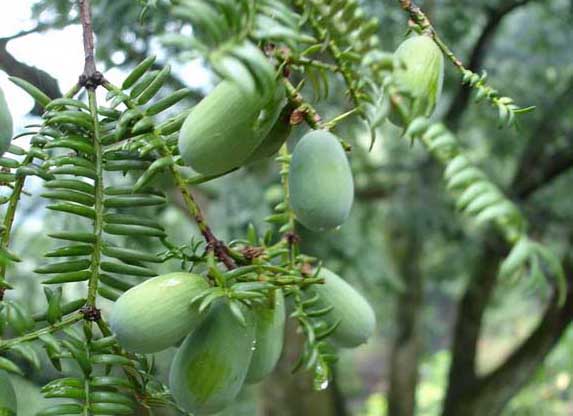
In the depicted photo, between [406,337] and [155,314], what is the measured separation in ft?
9.60

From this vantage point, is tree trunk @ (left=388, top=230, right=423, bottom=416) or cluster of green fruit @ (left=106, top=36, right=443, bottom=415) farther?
tree trunk @ (left=388, top=230, right=423, bottom=416)

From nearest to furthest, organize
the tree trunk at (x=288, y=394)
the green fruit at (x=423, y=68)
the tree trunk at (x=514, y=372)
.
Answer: the green fruit at (x=423, y=68)
the tree trunk at (x=288, y=394)
the tree trunk at (x=514, y=372)

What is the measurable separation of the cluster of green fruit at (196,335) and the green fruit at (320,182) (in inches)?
2.6

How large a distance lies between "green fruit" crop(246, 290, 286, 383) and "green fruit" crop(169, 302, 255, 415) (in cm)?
3

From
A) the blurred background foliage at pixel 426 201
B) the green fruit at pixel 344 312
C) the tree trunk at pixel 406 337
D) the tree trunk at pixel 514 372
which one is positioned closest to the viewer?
the green fruit at pixel 344 312

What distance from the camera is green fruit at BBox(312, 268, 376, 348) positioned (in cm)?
56

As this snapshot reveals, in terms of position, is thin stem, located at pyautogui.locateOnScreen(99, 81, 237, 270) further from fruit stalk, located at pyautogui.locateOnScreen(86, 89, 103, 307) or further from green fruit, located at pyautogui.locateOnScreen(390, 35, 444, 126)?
green fruit, located at pyautogui.locateOnScreen(390, 35, 444, 126)

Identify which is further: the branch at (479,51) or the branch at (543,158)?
the branch at (543,158)

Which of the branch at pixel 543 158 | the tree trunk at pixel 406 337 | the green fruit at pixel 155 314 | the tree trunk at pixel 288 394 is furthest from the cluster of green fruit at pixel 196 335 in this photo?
the tree trunk at pixel 406 337

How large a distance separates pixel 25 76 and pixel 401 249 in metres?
2.54

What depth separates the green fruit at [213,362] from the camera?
473 mm

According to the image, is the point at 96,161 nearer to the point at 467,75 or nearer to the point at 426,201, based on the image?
the point at 467,75

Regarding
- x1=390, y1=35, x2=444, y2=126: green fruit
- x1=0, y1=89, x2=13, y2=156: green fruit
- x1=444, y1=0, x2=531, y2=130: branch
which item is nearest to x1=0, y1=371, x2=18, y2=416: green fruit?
x1=0, y1=89, x2=13, y2=156: green fruit

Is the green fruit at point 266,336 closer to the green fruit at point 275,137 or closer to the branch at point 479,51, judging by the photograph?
the green fruit at point 275,137
